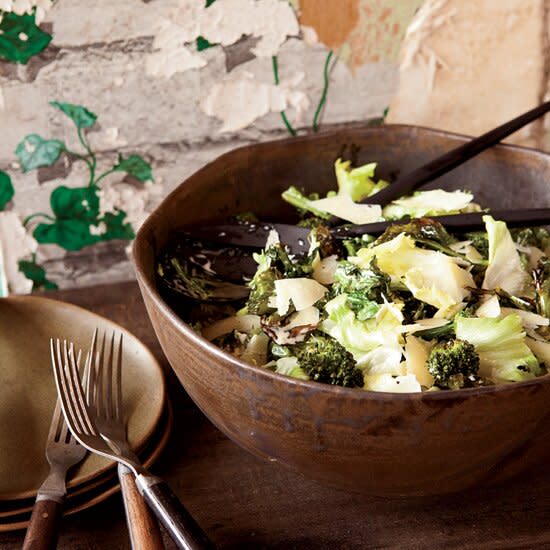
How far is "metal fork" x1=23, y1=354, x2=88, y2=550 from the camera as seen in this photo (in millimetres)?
883

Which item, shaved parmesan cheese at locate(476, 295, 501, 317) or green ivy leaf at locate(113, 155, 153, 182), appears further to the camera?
green ivy leaf at locate(113, 155, 153, 182)

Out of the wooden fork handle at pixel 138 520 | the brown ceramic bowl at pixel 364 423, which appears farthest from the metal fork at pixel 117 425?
the brown ceramic bowl at pixel 364 423

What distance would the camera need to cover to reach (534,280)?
3.67 ft

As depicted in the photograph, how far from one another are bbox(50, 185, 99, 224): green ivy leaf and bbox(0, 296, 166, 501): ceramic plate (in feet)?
0.88

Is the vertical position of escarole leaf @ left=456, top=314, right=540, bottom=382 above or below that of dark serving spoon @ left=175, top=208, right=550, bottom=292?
below

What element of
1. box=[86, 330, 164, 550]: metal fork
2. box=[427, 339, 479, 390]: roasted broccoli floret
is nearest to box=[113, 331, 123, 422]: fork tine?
box=[86, 330, 164, 550]: metal fork

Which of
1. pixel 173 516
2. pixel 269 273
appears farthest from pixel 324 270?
pixel 173 516

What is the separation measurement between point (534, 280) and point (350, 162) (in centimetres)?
44

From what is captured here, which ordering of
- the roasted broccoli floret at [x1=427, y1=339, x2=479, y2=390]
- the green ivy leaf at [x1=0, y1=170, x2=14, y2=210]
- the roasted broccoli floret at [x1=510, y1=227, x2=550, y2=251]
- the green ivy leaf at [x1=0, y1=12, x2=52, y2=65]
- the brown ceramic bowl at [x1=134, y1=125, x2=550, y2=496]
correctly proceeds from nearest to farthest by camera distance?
the brown ceramic bowl at [x1=134, y1=125, x2=550, y2=496] → the roasted broccoli floret at [x1=427, y1=339, x2=479, y2=390] → the roasted broccoli floret at [x1=510, y1=227, x2=550, y2=251] → the green ivy leaf at [x1=0, y1=12, x2=52, y2=65] → the green ivy leaf at [x1=0, y1=170, x2=14, y2=210]

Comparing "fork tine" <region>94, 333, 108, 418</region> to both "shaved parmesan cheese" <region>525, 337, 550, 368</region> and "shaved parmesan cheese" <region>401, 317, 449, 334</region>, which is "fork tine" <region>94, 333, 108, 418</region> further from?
"shaved parmesan cheese" <region>525, 337, 550, 368</region>

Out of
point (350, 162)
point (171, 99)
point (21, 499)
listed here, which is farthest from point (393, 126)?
point (21, 499)

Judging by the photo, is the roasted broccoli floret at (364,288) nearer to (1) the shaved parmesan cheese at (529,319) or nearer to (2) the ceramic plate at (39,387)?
(1) the shaved parmesan cheese at (529,319)

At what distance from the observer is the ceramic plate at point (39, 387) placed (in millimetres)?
1048

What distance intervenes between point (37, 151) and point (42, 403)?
52 centimetres
